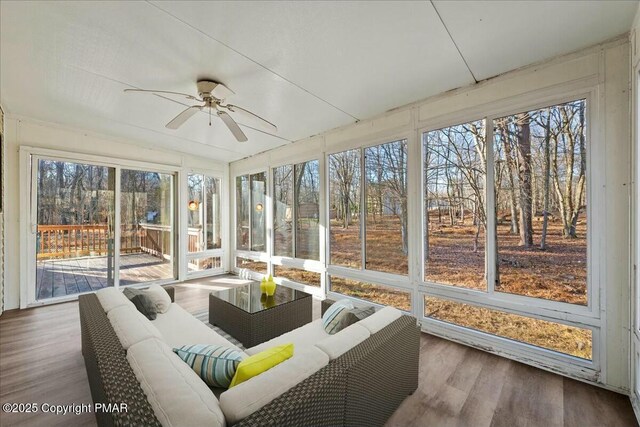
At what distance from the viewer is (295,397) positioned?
1.04 metres

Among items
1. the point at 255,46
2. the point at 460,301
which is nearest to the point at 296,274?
the point at 460,301

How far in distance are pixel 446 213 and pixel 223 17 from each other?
107 inches

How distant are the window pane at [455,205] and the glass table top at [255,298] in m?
1.60

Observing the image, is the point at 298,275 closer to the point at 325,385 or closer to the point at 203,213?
the point at 203,213

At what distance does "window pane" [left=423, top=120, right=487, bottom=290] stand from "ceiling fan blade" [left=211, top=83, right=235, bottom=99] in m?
2.20

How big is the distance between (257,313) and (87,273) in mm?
3738

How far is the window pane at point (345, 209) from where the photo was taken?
3.87 metres

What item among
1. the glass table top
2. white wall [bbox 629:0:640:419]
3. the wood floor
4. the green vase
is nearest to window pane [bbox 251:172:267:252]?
the glass table top

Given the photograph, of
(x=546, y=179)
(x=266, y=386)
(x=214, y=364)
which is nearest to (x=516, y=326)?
(x=546, y=179)

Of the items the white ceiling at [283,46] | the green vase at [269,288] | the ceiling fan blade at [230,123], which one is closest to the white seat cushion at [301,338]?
the green vase at [269,288]

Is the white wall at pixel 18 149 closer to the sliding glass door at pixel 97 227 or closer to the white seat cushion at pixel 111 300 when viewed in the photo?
the sliding glass door at pixel 97 227

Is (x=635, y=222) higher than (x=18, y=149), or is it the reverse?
(x=18, y=149)

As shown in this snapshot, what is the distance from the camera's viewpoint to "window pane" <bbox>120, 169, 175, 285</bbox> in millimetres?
4719

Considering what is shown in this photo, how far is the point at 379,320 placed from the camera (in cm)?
185
